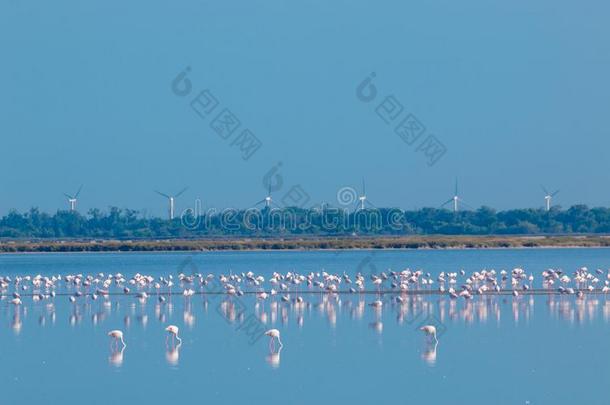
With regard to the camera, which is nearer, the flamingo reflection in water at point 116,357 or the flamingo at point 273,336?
the flamingo reflection in water at point 116,357

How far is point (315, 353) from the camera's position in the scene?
870 inches

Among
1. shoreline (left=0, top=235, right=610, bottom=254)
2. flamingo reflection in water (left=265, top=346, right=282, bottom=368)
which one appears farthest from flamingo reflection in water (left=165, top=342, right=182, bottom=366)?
shoreline (left=0, top=235, right=610, bottom=254)

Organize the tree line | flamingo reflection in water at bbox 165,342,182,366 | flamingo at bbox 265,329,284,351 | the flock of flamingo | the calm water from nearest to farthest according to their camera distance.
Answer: the calm water < flamingo reflection in water at bbox 165,342,182,366 < flamingo at bbox 265,329,284,351 < the flock of flamingo < the tree line

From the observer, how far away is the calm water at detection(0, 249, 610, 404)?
1800 cm

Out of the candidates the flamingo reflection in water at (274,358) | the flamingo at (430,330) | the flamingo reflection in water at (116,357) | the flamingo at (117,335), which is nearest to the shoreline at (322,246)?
the flamingo at (430,330)

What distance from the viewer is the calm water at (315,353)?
18.0m

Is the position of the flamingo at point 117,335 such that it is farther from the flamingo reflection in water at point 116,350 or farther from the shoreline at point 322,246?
the shoreline at point 322,246

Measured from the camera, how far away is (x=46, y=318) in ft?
99.1

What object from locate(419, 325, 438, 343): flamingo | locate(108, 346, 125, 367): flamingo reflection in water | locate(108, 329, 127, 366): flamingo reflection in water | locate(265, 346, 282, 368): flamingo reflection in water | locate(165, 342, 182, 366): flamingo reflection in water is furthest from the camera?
locate(419, 325, 438, 343): flamingo

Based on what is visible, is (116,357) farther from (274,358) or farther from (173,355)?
(274,358)

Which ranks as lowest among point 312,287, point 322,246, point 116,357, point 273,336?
point 116,357

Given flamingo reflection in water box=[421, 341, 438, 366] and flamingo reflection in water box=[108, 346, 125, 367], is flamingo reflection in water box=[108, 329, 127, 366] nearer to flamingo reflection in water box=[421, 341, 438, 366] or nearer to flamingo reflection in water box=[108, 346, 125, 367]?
flamingo reflection in water box=[108, 346, 125, 367]

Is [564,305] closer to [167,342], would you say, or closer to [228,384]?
[167,342]

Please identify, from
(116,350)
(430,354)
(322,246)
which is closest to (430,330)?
(430,354)
